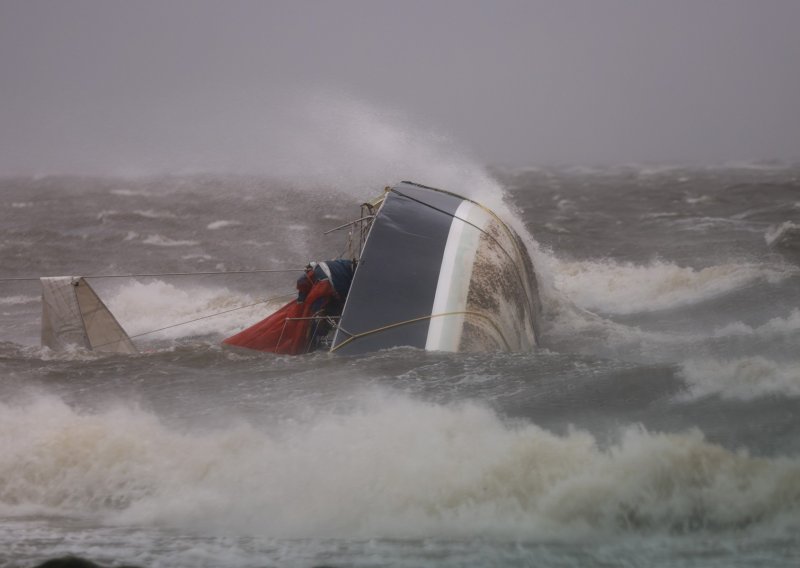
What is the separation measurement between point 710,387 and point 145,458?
3767mm

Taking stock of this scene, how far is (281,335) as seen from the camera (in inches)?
321

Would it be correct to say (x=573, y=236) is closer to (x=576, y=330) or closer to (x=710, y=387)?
(x=576, y=330)

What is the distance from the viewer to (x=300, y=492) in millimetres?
5254

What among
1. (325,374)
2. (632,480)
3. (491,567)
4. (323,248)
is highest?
(323,248)

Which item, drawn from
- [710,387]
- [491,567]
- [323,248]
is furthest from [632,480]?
[323,248]

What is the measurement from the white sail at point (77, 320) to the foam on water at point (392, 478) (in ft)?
6.31

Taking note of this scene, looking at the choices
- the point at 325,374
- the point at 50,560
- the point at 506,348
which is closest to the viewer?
the point at 50,560

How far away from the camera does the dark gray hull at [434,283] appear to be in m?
7.46

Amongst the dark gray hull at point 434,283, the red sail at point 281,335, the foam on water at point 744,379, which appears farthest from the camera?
the red sail at point 281,335

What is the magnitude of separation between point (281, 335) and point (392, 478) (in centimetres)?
317

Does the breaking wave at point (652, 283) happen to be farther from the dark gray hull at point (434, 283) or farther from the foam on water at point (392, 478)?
the foam on water at point (392, 478)

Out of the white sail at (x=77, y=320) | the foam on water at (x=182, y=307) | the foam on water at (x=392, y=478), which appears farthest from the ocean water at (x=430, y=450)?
the foam on water at (x=182, y=307)

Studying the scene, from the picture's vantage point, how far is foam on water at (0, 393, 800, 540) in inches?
188

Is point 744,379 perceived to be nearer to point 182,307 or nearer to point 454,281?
point 454,281
